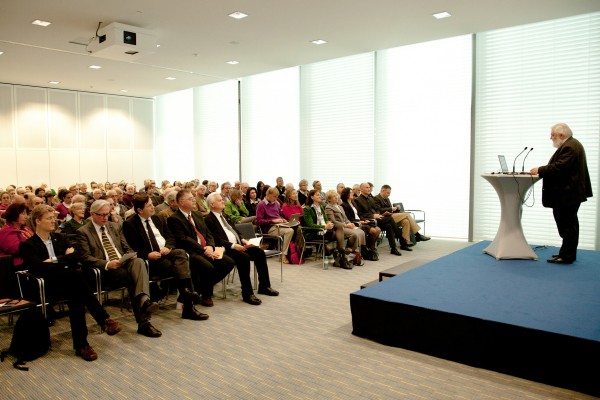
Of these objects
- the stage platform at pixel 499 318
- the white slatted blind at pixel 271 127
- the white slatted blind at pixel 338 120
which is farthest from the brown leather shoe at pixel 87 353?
the white slatted blind at pixel 271 127

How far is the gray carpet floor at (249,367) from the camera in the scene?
3152mm

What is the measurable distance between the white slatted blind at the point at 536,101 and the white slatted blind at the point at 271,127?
4.87 metres

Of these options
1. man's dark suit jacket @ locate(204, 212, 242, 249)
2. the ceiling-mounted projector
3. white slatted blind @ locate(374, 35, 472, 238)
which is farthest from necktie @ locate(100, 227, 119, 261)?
white slatted blind @ locate(374, 35, 472, 238)

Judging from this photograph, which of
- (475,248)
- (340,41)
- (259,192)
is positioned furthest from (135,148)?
(475,248)

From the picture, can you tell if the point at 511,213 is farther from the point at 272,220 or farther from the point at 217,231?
the point at 272,220

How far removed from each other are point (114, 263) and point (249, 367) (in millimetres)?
1759

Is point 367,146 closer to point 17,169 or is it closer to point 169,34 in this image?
point 169,34

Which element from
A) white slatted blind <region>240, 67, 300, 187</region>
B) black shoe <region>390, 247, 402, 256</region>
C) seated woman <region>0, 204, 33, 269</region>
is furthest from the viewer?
white slatted blind <region>240, 67, 300, 187</region>

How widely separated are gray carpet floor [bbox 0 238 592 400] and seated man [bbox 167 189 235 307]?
39 cm

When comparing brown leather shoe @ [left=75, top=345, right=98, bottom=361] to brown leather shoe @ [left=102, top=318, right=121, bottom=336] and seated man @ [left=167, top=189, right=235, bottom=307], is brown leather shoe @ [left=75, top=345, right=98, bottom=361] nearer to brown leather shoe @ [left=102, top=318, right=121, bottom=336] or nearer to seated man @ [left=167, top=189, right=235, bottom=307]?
brown leather shoe @ [left=102, top=318, right=121, bottom=336]

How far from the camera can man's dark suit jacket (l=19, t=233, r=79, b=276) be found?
4051 millimetres

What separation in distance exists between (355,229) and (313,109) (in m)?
4.89

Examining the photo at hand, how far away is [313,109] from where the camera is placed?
460 inches

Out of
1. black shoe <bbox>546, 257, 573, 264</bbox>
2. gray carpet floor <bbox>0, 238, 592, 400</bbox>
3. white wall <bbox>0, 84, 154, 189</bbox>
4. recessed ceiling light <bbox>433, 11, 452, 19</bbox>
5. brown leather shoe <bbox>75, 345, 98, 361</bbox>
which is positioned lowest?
gray carpet floor <bbox>0, 238, 592, 400</bbox>
